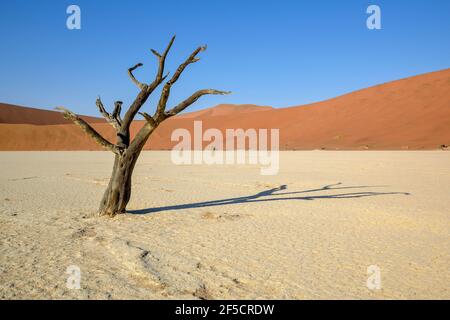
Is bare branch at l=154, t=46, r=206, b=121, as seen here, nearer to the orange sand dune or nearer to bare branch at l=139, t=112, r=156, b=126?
bare branch at l=139, t=112, r=156, b=126

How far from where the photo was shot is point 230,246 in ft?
16.0

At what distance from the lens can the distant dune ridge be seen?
3512cm

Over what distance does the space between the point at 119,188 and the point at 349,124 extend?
42.7 m

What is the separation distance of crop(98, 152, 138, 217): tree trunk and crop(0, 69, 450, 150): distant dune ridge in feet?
96.6

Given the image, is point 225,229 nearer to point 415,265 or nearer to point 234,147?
point 415,265

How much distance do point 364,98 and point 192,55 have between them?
2067 inches

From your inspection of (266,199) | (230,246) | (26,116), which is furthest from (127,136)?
(26,116)

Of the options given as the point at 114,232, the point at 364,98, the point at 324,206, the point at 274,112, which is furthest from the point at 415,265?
the point at 274,112

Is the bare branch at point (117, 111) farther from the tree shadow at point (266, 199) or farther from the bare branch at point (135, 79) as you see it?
the tree shadow at point (266, 199)

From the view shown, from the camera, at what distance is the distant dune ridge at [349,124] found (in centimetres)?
3512

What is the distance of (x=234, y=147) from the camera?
153ft

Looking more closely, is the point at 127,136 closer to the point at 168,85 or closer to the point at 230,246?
the point at 168,85

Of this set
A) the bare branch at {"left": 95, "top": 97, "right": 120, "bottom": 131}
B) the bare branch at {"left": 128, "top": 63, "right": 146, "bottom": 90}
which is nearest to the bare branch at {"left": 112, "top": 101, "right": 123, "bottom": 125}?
the bare branch at {"left": 95, "top": 97, "right": 120, "bottom": 131}
